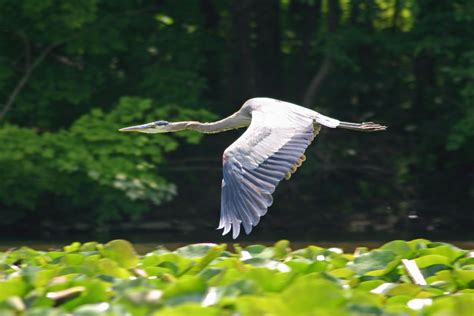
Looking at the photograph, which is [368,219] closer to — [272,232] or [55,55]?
[272,232]

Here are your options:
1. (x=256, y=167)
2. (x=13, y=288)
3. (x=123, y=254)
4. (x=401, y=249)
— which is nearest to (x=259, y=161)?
(x=256, y=167)

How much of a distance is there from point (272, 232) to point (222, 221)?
7.56 meters

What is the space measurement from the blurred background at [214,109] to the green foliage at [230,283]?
680cm

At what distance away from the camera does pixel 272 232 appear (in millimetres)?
13078

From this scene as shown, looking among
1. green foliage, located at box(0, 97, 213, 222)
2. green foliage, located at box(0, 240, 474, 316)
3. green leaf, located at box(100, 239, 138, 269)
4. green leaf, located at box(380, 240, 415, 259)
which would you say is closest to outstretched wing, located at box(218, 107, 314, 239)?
green foliage, located at box(0, 240, 474, 316)

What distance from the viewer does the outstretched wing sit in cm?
561

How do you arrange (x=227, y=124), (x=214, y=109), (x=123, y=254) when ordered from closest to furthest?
(x=123, y=254), (x=227, y=124), (x=214, y=109)

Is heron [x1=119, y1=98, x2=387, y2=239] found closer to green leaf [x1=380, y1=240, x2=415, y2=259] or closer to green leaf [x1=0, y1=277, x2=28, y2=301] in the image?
green leaf [x1=380, y1=240, x2=415, y2=259]

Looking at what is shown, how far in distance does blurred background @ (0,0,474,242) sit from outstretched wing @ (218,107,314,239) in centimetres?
571

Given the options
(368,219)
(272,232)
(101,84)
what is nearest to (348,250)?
(272,232)

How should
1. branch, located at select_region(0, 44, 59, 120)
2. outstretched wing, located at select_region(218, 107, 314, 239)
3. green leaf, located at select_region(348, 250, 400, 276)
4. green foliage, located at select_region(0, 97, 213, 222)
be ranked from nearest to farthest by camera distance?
green leaf, located at select_region(348, 250, 400, 276), outstretched wing, located at select_region(218, 107, 314, 239), green foliage, located at select_region(0, 97, 213, 222), branch, located at select_region(0, 44, 59, 120)

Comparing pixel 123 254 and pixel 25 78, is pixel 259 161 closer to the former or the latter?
pixel 123 254

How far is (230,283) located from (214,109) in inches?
419

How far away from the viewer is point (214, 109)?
1463 cm
